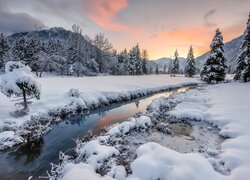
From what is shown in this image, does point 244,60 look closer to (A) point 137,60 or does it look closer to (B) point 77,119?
(B) point 77,119

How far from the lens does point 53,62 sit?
49.1 m

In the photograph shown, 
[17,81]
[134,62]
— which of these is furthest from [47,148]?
Result: [134,62]

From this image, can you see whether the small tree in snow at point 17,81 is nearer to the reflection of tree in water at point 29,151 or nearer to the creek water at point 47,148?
the creek water at point 47,148

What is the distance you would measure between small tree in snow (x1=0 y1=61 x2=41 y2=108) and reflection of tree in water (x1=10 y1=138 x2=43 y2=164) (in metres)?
3.66

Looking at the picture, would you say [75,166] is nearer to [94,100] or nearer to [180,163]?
[180,163]

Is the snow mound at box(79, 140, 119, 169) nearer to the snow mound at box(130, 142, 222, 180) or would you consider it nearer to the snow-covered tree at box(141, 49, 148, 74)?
the snow mound at box(130, 142, 222, 180)

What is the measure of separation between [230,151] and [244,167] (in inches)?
54.1

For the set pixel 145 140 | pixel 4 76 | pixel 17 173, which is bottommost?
pixel 17 173

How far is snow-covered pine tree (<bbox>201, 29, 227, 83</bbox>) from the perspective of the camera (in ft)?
109

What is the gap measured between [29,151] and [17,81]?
4723 millimetres

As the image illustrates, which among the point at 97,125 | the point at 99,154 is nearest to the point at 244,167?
the point at 99,154

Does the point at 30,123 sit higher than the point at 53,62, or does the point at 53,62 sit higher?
the point at 53,62

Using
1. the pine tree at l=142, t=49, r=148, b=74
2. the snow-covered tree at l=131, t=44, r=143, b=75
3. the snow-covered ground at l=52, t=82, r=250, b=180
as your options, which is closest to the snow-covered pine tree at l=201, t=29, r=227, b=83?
the snow-covered ground at l=52, t=82, r=250, b=180

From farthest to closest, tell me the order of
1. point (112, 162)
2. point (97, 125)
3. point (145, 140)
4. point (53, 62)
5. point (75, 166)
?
point (53, 62)
point (97, 125)
point (145, 140)
point (112, 162)
point (75, 166)
